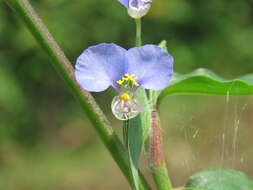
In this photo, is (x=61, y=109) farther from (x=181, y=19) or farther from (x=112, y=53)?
(x=112, y=53)

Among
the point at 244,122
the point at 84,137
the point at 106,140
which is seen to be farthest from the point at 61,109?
the point at 106,140

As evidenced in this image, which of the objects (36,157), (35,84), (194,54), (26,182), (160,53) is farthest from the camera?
(194,54)

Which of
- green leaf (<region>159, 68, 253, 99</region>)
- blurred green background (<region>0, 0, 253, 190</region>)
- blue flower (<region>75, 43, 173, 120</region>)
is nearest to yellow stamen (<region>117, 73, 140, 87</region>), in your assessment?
blue flower (<region>75, 43, 173, 120</region>)

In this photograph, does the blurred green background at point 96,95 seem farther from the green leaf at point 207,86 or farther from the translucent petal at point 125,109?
the translucent petal at point 125,109

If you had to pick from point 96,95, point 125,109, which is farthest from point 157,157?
point 96,95

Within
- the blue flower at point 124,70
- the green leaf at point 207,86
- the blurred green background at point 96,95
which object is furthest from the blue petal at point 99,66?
the blurred green background at point 96,95

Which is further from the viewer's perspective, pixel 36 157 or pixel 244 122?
pixel 244 122
